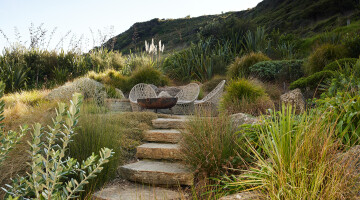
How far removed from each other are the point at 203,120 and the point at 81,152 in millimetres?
1397

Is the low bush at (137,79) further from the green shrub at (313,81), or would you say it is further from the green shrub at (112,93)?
the green shrub at (313,81)

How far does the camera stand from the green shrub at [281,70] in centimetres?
812

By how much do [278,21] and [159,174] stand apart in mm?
24730

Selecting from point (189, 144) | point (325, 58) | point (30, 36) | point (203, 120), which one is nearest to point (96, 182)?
point (189, 144)

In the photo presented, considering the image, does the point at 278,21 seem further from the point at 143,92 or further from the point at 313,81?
the point at 143,92

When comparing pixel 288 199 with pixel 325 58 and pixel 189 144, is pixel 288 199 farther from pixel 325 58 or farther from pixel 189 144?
pixel 325 58

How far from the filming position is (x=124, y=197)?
109 inches

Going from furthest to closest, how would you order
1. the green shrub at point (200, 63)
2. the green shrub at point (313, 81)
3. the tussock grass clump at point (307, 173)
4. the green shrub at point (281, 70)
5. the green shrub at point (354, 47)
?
the green shrub at point (200, 63) → the green shrub at point (281, 70) → the green shrub at point (354, 47) → the green shrub at point (313, 81) → the tussock grass clump at point (307, 173)

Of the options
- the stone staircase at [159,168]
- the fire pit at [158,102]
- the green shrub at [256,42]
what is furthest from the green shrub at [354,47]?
the stone staircase at [159,168]

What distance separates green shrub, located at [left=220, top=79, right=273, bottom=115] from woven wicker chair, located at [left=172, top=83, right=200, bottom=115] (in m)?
1.36

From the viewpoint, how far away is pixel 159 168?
334 centimetres

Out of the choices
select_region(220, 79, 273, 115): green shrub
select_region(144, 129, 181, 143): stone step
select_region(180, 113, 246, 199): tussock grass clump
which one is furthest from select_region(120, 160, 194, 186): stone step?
select_region(220, 79, 273, 115): green shrub

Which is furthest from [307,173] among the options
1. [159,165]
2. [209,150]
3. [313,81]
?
Result: [313,81]

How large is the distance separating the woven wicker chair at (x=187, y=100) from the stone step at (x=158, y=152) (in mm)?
2929
